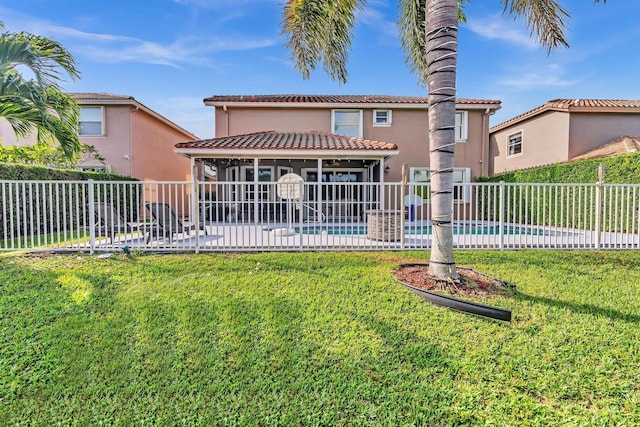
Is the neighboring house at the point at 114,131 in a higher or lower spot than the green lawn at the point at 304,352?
higher

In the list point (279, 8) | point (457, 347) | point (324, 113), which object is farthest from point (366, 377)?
point (324, 113)

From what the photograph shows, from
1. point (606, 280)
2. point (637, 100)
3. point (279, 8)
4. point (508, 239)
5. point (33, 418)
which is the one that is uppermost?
point (637, 100)

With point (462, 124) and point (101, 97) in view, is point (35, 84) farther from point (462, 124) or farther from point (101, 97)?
point (462, 124)

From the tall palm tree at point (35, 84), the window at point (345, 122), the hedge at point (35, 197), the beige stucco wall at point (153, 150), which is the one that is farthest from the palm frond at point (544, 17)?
the beige stucco wall at point (153, 150)

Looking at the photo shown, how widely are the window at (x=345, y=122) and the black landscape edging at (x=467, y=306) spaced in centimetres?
1417

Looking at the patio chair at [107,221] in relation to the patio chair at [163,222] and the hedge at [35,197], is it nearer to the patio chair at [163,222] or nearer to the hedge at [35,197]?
the hedge at [35,197]

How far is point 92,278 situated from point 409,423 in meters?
6.21

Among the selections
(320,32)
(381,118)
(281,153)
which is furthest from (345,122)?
(320,32)

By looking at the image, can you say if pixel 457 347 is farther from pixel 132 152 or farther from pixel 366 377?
pixel 132 152

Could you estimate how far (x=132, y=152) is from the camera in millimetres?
17656

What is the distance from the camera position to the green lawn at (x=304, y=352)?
3166 millimetres

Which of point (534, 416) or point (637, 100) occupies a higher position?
point (637, 100)

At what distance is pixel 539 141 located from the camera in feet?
61.3

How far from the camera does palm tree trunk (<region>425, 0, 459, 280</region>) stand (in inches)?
211
